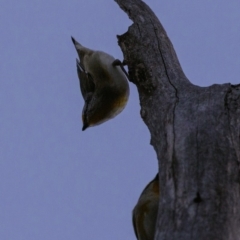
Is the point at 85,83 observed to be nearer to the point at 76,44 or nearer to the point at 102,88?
the point at 102,88

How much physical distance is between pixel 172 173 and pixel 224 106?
711 millimetres

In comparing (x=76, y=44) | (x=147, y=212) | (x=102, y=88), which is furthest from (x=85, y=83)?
(x=147, y=212)

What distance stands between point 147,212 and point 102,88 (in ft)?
10.8

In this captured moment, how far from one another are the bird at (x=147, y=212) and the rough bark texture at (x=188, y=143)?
0.30 metres

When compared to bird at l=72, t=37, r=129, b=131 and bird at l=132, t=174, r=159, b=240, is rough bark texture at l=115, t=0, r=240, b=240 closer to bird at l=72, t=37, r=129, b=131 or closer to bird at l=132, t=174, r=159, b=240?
bird at l=132, t=174, r=159, b=240

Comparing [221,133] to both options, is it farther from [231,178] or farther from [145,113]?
[145,113]

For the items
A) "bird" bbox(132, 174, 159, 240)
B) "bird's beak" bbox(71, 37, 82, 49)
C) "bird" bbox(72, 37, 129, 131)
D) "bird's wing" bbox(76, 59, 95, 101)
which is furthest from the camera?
"bird's beak" bbox(71, 37, 82, 49)

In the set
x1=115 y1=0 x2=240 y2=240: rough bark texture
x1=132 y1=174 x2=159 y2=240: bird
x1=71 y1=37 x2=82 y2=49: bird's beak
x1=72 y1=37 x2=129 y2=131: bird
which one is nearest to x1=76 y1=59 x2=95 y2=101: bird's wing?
x1=72 y1=37 x2=129 y2=131: bird

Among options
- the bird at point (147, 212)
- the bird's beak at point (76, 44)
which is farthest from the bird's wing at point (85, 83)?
the bird at point (147, 212)

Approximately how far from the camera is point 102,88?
6.82 meters

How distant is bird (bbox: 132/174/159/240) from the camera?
369 centimetres

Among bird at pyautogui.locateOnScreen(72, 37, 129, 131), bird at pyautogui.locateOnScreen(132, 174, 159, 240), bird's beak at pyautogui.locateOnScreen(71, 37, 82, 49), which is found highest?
bird's beak at pyautogui.locateOnScreen(71, 37, 82, 49)

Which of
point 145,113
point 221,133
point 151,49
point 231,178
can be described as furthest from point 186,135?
point 151,49

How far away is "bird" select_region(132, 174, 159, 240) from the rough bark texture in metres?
0.30
